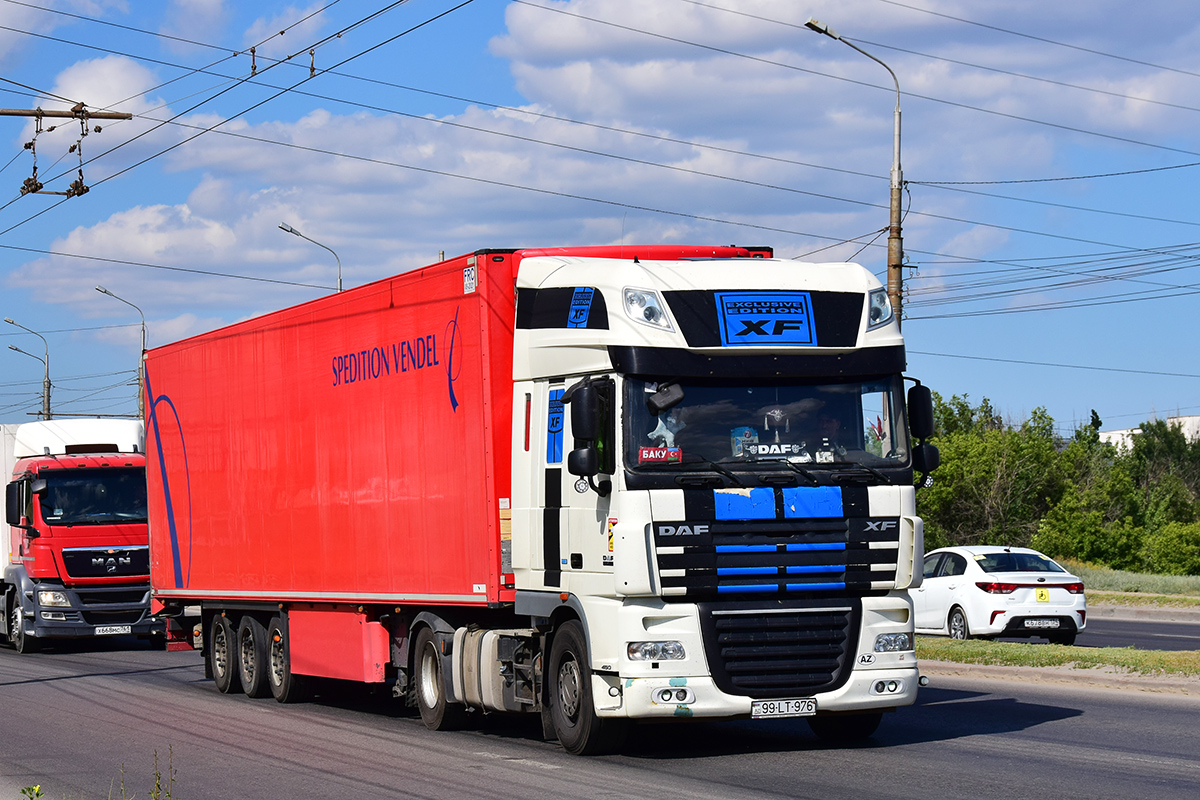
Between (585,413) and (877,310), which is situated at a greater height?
(877,310)

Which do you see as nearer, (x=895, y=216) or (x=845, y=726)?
(x=845, y=726)

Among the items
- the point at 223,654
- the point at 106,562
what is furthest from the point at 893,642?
the point at 106,562

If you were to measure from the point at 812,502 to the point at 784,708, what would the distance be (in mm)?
1475

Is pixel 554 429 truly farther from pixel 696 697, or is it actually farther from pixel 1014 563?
pixel 1014 563

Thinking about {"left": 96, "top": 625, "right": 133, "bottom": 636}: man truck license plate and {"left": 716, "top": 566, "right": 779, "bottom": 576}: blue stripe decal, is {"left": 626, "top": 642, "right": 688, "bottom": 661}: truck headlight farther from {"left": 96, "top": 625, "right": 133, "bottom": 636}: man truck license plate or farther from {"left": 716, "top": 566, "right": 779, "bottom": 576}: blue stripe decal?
{"left": 96, "top": 625, "right": 133, "bottom": 636}: man truck license plate

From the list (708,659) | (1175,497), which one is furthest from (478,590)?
(1175,497)

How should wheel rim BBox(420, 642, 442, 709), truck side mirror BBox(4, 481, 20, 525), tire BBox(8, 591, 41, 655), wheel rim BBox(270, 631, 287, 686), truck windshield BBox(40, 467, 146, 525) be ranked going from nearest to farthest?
wheel rim BBox(420, 642, 442, 709) < wheel rim BBox(270, 631, 287, 686) < truck windshield BBox(40, 467, 146, 525) < truck side mirror BBox(4, 481, 20, 525) < tire BBox(8, 591, 41, 655)

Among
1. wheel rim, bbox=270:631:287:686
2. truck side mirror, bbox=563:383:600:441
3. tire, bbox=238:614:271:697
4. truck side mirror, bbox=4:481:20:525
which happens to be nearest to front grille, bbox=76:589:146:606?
truck side mirror, bbox=4:481:20:525

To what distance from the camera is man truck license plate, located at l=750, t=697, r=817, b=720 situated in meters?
10.9

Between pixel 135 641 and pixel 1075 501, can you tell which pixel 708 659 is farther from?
pixel 1075 501

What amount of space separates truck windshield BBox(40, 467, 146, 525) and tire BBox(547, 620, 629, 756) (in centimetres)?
1677

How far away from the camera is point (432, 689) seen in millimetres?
13977

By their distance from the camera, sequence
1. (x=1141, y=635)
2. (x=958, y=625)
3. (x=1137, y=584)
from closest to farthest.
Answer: (x=958, y=625), (x=1141, y=635), (x=1137, y=584)

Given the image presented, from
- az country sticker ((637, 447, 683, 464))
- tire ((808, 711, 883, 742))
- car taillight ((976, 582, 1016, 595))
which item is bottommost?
tire ((808, 711, 883, 742))
